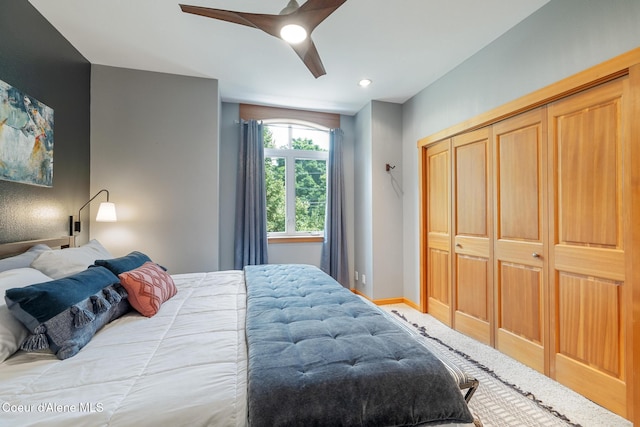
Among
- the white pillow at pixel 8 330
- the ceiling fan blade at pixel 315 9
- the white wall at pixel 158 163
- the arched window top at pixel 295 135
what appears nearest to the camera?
the white pillow at pixel 8 330

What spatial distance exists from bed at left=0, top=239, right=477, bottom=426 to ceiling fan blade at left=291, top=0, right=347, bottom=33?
5.27 ft

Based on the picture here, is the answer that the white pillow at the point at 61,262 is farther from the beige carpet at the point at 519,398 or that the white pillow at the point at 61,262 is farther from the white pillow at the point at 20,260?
the beige carpet at the point at 519,398

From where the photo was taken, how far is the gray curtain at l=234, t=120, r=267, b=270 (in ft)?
12.1

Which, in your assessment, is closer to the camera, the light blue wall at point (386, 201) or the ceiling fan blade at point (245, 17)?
the ceiling fan blade at point (245, 17)

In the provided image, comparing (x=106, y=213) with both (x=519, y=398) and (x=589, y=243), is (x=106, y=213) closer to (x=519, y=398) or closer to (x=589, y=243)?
(x=519, y=398)

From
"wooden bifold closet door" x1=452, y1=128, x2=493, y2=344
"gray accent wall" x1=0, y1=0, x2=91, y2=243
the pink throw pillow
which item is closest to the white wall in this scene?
"gray accent wall" x1=0, y1=0, x2=91, y2=243

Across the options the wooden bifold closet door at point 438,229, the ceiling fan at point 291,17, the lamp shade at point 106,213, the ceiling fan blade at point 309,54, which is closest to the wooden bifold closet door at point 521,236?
the wooden bifold closet door at point 438,229

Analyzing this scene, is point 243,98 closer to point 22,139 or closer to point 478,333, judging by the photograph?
point 22,139

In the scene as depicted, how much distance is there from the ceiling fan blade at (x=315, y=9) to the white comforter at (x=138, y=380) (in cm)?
167

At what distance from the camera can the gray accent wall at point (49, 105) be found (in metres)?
1.85

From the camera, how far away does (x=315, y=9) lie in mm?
1465

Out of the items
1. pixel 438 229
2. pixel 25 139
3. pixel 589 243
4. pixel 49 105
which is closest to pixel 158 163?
pixel 49 105

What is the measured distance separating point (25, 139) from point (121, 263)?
117cm

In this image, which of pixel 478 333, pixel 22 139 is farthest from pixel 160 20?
pixel 478 333
